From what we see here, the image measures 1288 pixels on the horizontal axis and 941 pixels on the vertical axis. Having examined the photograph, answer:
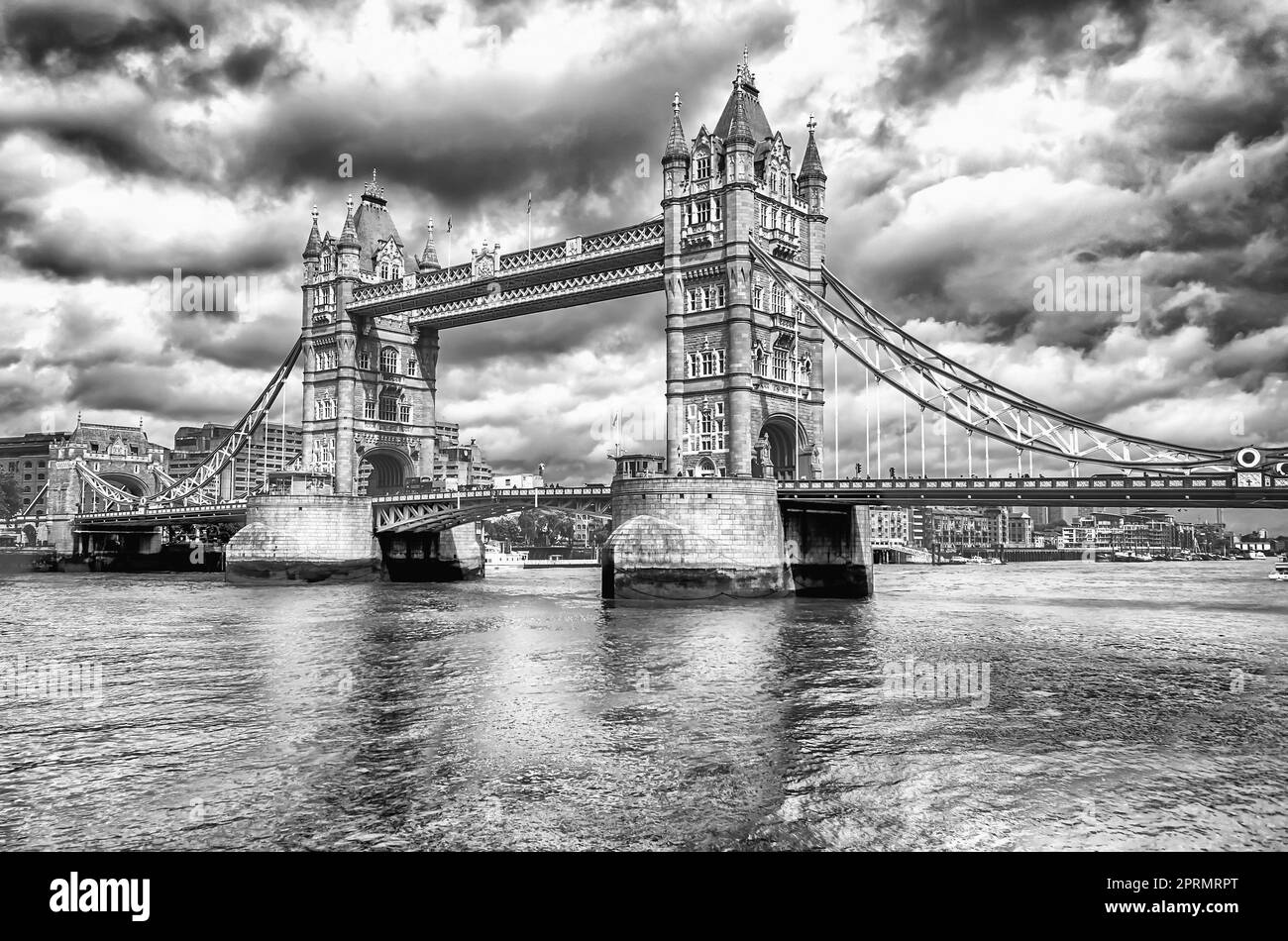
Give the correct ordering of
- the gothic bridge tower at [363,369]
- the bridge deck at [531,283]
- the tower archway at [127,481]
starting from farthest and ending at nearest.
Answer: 1. the tower archway at [127,481]
2. the gothic bridge tower at [363,369]
3. the bridge deck at [531,283]

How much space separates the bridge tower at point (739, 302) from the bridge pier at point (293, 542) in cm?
2690

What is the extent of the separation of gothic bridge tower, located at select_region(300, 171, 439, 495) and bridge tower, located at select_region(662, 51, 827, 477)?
30.2 metres

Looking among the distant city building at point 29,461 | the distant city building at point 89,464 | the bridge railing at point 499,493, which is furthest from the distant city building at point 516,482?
the distant city building at point 29,461

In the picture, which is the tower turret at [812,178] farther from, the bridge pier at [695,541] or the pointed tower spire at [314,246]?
the pointed tower spire at [314,246]

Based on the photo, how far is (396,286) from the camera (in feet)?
240

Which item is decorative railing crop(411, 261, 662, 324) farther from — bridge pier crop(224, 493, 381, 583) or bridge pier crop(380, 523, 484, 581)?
bridge pier crop(380, 523, 484, 581)

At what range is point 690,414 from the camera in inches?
2164

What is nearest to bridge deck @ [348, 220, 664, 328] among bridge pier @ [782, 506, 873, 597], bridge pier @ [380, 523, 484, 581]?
bridge pier @ [380, 523, 484, 581]

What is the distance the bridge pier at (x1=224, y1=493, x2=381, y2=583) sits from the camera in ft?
218

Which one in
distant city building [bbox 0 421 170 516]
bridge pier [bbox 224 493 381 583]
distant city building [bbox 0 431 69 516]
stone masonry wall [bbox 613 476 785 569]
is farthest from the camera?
distant city building [bbox 0 431 69 516]

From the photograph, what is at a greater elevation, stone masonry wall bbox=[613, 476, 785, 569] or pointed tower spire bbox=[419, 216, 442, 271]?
pointed tower spire bbox=[419, 216, 442, 271]

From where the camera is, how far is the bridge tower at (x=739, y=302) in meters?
53.0

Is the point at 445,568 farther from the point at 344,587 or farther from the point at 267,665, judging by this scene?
the point at 267,665
